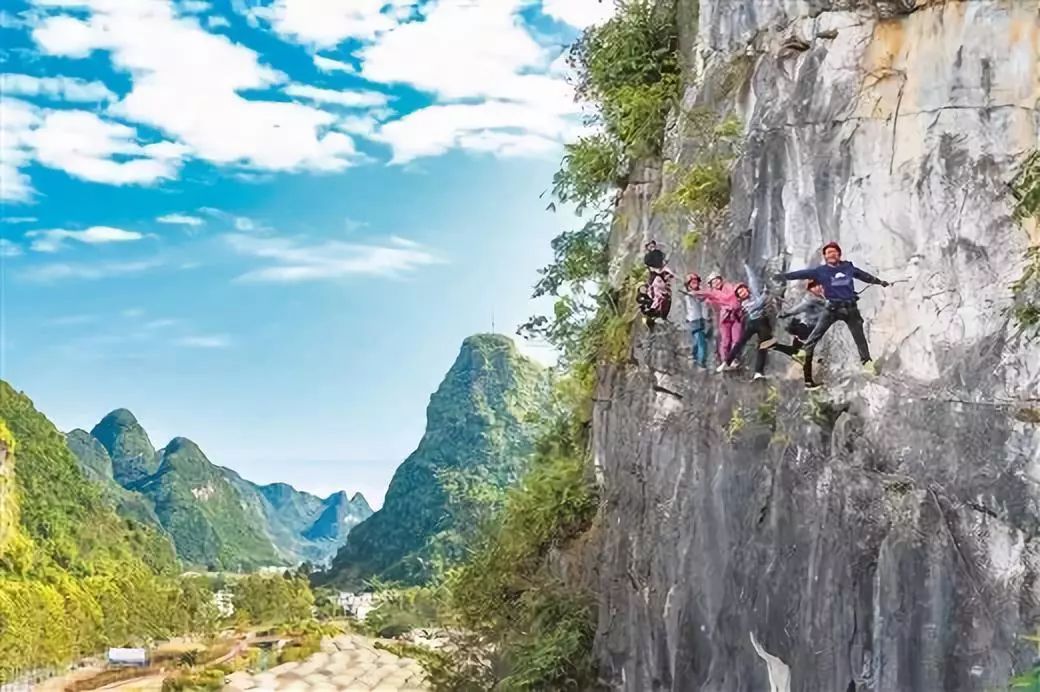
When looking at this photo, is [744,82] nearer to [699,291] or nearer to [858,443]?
[699,291]

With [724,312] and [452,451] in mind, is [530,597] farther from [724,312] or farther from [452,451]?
[452,451]

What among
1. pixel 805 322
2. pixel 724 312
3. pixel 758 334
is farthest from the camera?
pixel 724 312

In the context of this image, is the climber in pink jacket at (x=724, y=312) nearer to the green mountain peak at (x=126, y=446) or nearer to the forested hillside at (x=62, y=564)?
the forested hillside at (x=62, y=564)

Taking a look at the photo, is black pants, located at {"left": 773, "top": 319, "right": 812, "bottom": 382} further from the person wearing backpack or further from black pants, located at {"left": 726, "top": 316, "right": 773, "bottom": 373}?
the person wearing backpack

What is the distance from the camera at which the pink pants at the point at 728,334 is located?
5.39 metres

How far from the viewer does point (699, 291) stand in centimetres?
558

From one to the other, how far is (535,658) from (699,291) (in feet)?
8.58

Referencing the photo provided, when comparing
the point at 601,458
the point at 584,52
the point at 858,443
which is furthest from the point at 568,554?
the point at 584,52

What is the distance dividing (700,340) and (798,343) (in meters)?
0.82

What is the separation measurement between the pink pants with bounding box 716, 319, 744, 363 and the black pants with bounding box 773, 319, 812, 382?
0.38 metres

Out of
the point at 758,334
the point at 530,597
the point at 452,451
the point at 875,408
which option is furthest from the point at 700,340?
the point at 452,451

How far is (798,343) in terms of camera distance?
4977 millimetres

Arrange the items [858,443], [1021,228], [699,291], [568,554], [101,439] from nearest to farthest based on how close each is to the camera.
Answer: [1021,228]
[858,443]
[699,291]
[568,554]
[101,439]

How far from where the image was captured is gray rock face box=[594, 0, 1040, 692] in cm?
423
